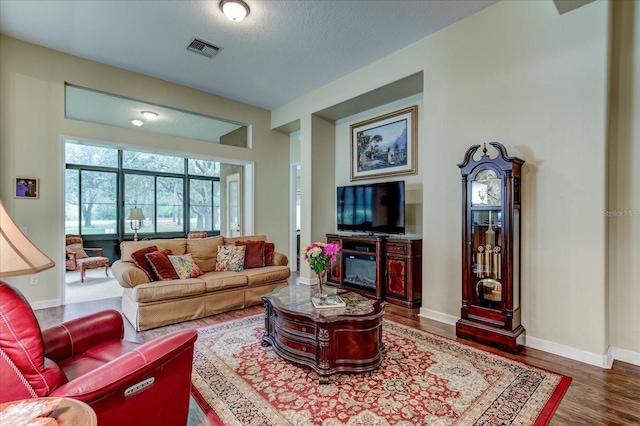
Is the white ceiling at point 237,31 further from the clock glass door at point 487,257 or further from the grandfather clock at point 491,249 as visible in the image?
the clock glass door at point 487,257

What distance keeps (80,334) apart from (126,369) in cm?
83

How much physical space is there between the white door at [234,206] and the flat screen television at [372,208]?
2469mm

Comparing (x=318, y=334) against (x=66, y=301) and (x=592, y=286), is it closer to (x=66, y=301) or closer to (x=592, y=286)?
(x=592, y=286)

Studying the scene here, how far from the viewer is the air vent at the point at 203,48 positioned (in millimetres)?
3945

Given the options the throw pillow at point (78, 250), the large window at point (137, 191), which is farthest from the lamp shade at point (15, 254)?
the large window at point (137, 191)

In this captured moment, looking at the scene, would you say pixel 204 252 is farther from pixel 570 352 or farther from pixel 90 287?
pixel 570 352

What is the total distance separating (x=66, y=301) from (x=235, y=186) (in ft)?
12.3

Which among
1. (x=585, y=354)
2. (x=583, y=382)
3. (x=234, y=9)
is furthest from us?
(x=234, y=9)

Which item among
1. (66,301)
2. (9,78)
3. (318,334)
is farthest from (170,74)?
(318,334)

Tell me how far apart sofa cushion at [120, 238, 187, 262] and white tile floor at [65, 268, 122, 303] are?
1.50 m

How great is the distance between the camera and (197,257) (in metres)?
4.28

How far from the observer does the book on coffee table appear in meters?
2.63

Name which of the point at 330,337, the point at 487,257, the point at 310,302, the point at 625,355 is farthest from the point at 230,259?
the point at 625,355

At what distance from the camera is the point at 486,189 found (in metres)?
3.13
